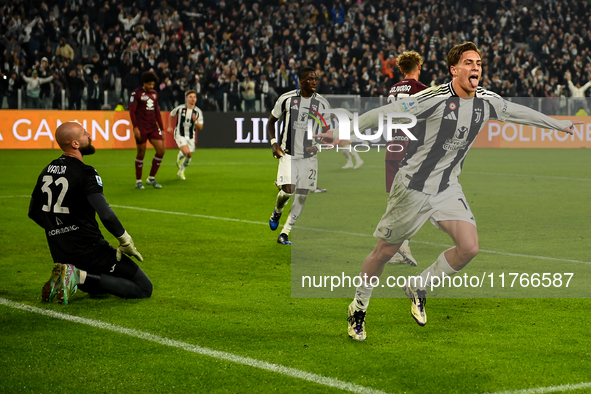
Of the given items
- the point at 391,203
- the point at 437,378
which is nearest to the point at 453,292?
the point at 391,203

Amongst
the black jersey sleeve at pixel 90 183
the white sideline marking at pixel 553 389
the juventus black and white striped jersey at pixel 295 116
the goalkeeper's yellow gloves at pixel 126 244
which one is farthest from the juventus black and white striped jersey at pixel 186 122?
the white sideline marking at pixel 553 389

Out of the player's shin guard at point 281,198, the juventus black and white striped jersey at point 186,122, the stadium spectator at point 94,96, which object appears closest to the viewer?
the player's shin guard at point 281,198

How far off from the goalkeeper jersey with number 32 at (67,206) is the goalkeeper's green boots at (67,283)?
0.18 m

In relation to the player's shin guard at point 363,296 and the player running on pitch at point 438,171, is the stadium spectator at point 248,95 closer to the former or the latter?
the player running on pitch at point 438,171

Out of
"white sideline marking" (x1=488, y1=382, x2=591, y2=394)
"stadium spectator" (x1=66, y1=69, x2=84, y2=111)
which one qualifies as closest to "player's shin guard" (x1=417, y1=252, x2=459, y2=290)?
"white sideline marking" (x1=488, y1=382, x2=591, y2=394)

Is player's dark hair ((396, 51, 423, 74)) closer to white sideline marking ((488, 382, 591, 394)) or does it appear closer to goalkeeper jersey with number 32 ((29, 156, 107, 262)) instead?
goalkeeper jersey with number 32 ((29, 156, 107, 262))

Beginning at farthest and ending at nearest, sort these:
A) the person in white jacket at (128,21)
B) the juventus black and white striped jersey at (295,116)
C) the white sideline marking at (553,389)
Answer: the person in white jacket at (128,21) → the juventus black and white striped jersey at (295,116) → the white sideline marking at (553,389)

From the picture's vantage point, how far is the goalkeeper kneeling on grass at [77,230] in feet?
20.0

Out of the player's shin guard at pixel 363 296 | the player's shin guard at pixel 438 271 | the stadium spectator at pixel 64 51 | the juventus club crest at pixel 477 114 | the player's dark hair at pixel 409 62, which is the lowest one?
the player's shin guard at pixel 363 296

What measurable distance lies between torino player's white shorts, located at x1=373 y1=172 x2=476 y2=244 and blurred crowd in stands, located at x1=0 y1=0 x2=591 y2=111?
2058 cm

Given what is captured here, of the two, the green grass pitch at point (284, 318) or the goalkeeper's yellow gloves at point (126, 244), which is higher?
the goalkeeper's yellow gloves at point (126, 244)

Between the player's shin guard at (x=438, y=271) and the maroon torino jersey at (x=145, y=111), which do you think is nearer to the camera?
the player's shin guard at (x=438, y=271)

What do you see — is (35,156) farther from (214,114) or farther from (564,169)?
(564,169)

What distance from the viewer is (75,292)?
6.37m
